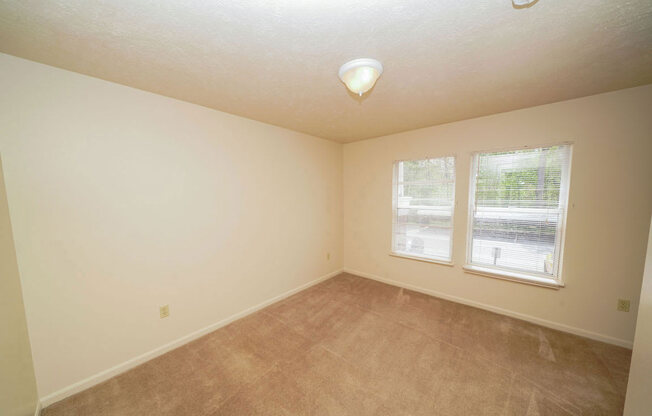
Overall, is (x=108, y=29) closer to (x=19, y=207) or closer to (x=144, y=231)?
(x=19, y=207)

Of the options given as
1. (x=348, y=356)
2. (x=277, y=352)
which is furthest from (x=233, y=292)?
(x=348, y=356)

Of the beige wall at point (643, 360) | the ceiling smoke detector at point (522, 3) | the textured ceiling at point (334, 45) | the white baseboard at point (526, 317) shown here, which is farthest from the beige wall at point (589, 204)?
the ceiling smoke detector at point (522, 3)

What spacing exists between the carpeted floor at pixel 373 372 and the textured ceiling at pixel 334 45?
2.44 meters

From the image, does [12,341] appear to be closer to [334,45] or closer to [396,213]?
[334,45]

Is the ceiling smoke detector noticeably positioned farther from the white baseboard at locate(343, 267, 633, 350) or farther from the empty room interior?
the white baseboard at locate(343, 267, 633, 350)

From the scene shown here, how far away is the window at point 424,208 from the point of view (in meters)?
3.14

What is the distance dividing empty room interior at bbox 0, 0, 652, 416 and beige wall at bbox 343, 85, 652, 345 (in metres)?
0.02

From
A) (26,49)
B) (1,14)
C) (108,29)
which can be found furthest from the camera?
(26,49)

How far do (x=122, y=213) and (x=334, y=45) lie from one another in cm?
214

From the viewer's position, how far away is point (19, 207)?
1489 millimetres

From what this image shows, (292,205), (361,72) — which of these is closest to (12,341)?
(292,205)

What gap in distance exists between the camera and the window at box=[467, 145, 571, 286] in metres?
2.43

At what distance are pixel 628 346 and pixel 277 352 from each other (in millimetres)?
3364

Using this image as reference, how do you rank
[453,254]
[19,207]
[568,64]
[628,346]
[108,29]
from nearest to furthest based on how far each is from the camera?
[108,29] → [19,207] → [568,64] → [628,346] → [453,254]
